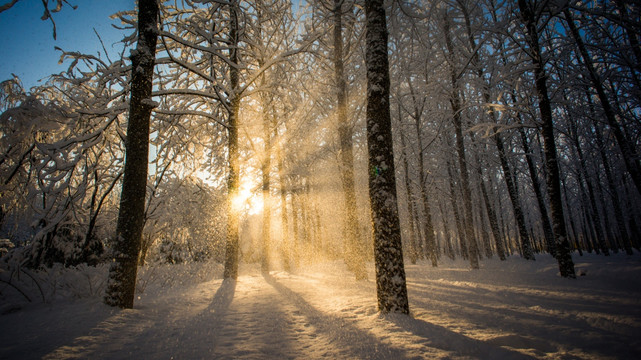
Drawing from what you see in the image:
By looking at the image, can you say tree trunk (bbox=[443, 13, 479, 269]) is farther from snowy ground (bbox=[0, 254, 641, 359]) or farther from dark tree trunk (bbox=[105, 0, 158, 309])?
dark tree trunk (bbox=[105, 0, 158, 309])

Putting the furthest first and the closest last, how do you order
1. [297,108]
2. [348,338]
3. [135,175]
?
[297,108] < [135,175] < [348,338]

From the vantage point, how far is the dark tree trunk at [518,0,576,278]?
20.0 feet

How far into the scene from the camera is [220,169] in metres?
9.95

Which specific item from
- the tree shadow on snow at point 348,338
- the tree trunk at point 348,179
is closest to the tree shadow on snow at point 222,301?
the tree shadow on snow at point 348,338

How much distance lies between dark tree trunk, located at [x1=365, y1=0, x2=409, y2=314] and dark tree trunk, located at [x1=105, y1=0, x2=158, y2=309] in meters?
3.62

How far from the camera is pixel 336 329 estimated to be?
2.85m

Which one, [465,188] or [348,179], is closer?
[348,179]

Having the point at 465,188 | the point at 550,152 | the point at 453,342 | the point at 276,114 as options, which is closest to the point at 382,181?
the point at 453,342

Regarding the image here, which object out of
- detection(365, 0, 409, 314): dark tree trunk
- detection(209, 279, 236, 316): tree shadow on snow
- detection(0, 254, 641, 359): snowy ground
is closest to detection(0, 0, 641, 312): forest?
detection(365, 0, 409, 314): dark tree trunk

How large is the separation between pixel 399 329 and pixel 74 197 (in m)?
6.01

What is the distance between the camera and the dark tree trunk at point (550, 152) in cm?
609

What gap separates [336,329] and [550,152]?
754 cm

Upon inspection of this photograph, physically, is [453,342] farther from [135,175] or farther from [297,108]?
[297,108]

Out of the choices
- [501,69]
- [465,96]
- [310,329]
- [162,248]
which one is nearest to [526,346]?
[310,329]
